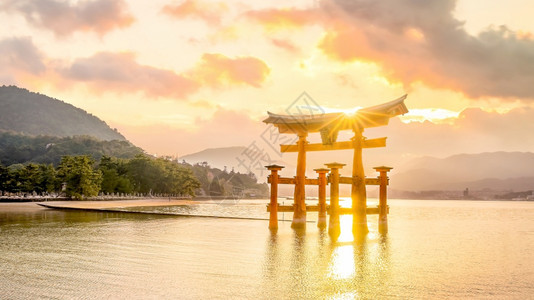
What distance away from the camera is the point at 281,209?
2434 centimetres

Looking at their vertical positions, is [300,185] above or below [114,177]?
below

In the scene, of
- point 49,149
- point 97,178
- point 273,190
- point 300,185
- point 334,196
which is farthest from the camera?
point 49,149

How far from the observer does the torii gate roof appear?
20.4 metres

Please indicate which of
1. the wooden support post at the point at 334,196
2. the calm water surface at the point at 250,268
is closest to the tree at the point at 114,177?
the calm water surface at the point at 250,268

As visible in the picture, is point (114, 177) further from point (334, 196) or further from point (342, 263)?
point (342, 263)

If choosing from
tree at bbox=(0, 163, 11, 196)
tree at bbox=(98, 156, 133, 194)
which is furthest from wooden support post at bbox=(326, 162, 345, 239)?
tree at bbox=(98, 156, 133, 194)

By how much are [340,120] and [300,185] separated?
468cm

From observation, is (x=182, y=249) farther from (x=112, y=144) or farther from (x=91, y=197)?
(x=112, y=144)

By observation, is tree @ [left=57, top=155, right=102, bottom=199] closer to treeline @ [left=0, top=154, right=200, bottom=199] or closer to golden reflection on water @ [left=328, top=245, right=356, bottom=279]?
treeline @ [left=0, top=154, right=200, bottom=199]

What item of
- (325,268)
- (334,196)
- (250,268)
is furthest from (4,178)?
(325,268)

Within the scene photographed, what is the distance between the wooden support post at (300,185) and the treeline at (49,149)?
11572 centimetres

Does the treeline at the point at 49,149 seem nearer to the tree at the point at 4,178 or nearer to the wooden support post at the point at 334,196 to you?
the tree at the point at 4,178

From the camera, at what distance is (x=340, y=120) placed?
2212cm

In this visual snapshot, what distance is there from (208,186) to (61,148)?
54.2 meters
